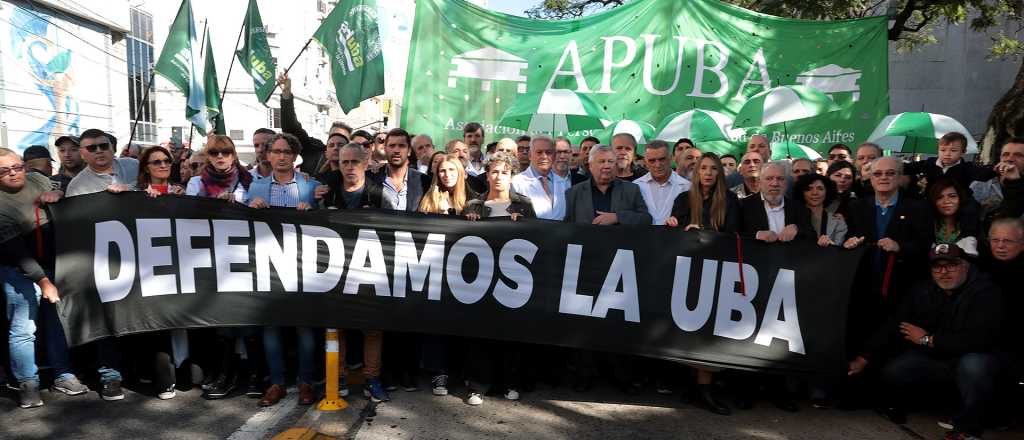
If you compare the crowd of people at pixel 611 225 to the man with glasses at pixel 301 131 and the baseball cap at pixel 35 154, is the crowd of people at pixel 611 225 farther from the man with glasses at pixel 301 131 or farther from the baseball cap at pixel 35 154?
the man with glasses at pixel 301 131

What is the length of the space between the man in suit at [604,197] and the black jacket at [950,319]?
5.73ft

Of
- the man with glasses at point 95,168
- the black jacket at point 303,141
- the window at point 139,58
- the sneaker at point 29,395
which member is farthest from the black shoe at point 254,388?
the window at point 139,58

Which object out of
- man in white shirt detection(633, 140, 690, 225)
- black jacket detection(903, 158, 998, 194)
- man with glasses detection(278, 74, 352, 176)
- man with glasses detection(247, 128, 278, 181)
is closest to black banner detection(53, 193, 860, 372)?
man in white shirt detection(633, 140, 690, 225)

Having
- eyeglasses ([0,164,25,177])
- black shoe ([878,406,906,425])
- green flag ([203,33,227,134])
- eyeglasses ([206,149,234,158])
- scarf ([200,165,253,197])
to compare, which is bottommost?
black shoe ([878,406,906,425])

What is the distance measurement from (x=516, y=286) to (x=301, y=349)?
1.56 metres

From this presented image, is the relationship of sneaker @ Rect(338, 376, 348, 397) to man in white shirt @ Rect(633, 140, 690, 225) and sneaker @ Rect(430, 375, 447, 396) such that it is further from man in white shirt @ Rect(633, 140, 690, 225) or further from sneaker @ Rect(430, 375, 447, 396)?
man in white shirt @ Rect(633, 140, 690, 225)

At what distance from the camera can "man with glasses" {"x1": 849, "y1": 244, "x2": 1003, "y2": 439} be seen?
4359mm

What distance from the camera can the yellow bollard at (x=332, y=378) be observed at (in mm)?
4711

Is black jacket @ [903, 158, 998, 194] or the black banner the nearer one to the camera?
the black banner

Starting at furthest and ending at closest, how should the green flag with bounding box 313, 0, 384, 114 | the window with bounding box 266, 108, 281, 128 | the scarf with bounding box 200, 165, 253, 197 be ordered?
the window with bounding box 266, 108, 281, 128
the green flag with bounding box 313, 0, 384, 114
the scarf with bounding box 200, 165, 253, 197

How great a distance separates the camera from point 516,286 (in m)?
4.92

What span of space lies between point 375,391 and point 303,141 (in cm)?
350

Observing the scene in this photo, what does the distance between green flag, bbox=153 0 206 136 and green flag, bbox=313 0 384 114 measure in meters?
1.60

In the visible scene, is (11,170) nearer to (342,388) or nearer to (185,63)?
(342,388)
